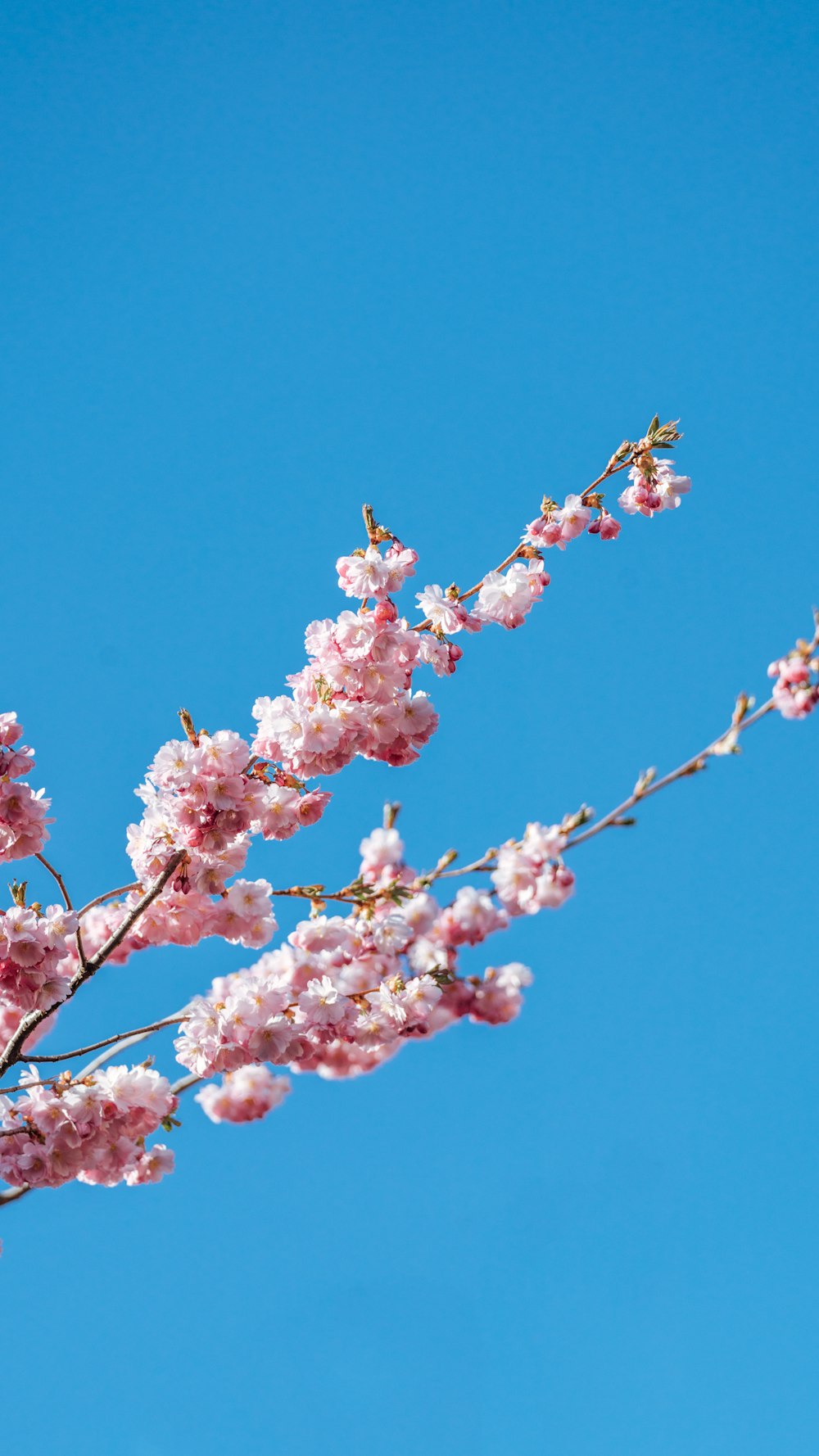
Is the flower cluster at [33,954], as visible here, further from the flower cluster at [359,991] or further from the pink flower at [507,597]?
the pink flower at [507,597]

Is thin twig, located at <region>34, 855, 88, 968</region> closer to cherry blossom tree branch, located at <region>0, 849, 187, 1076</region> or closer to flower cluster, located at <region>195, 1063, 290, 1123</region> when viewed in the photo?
cherry blossom tree branch, located at <region>0, 849, 187, 1076</region>

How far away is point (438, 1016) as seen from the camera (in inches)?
193

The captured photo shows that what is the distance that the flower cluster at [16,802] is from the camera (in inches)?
172

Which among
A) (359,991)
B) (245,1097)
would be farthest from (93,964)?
(245,1097)

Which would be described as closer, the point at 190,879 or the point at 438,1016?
the point at 190,879

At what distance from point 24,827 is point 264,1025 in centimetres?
133

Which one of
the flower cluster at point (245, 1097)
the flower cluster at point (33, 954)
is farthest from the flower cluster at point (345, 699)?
the flower cluster at point (245, 1097)

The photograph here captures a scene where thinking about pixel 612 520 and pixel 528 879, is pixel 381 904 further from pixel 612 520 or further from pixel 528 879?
pixel 612 520

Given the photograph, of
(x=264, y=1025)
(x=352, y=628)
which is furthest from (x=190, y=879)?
(x=352, y=628)

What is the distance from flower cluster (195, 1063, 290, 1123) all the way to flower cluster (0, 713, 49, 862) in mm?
2245

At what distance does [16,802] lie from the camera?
173 inches

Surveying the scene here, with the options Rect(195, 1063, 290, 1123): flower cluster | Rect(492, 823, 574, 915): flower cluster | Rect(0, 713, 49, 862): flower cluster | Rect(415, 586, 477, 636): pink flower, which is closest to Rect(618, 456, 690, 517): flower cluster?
Rect(415, 586, 477, 636): pink flower

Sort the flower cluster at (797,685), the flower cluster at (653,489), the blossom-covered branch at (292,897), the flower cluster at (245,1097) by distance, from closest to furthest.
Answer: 1. the flower cluster at (797,685)
2. the blossom-covered branch at (292,897)
3. the flower cluster at (653,489)
4. the flower cluster at (245,1097)

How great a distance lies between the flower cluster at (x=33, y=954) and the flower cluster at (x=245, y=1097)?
6.16ft
